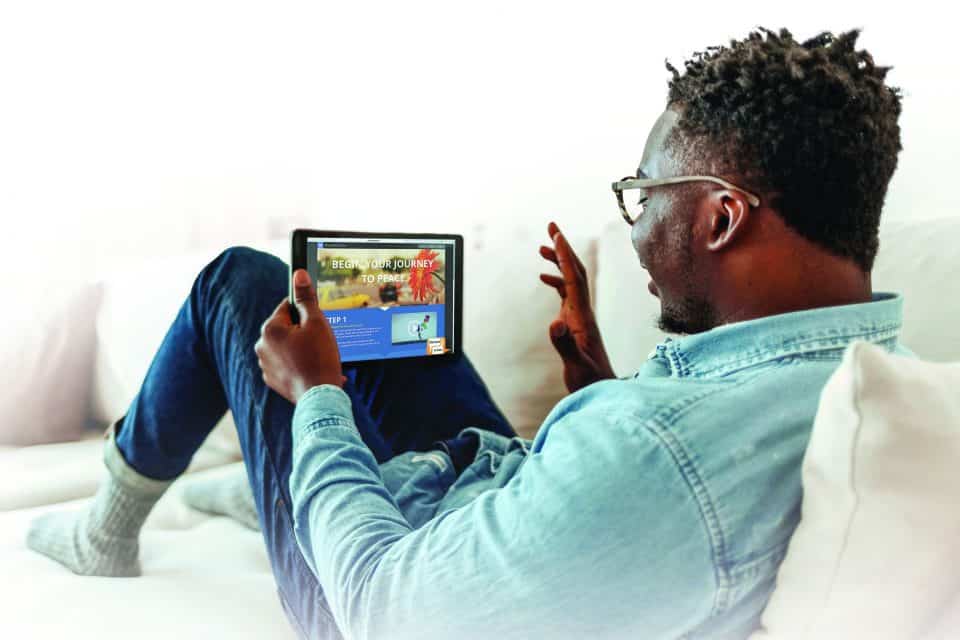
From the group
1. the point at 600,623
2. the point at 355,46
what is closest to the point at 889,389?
the point at 600,623

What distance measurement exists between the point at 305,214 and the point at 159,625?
24.6 inches

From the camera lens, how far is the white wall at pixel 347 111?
0.94m

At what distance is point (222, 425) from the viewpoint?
1221 millimetres

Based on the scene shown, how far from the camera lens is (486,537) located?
510 millimetres

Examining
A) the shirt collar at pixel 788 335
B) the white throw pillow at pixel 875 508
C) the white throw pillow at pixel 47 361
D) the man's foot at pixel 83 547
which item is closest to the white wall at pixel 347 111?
the white throw pillow at pixel 47 361

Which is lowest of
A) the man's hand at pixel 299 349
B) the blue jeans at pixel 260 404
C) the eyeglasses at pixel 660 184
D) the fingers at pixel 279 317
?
the blue jeans at pixel 260 404

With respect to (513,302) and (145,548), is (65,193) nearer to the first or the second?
(145,548)

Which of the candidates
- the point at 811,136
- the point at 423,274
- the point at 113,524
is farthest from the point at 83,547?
the point at 811,136

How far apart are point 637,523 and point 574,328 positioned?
0.65m

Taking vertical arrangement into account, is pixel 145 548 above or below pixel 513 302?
below

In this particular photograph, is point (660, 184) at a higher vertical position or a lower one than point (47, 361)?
higher

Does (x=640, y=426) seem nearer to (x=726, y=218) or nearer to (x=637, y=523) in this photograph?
(x=637, y=523)

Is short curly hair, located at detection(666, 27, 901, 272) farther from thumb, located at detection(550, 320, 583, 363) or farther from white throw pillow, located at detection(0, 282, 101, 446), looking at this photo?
white throw pillow, located at detection(0, 282, 101, 446)

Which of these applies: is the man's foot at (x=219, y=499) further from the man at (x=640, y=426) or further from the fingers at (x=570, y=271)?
the fingers at (x=570, y=271)
